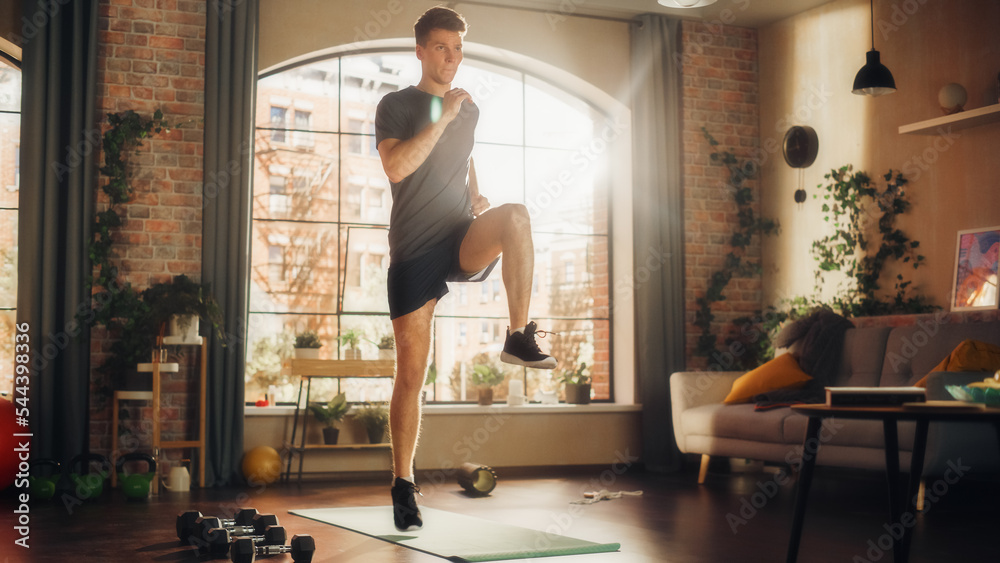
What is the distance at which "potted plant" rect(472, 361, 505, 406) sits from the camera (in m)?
6.36

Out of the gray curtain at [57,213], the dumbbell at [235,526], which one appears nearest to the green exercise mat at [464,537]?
the dumbbell at [235,526]

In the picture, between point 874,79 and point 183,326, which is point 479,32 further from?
point 183,326

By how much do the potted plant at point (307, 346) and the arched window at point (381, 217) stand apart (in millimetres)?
373

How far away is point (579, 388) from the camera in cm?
658

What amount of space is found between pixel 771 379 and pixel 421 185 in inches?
119

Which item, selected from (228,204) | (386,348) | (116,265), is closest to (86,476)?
(116,265)

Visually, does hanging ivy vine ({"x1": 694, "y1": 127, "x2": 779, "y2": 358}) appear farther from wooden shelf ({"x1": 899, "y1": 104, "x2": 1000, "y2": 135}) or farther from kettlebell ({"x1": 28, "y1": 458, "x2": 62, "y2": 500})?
kettlebell ({"x1": 28, "y1": 458, "x2": 62, "y2": 500})

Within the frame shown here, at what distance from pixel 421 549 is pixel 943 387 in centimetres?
244

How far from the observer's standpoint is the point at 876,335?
5203 mm

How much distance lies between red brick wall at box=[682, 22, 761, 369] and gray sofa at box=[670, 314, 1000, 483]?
0.97 meters

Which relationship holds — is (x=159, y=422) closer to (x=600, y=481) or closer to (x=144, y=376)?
(x=144, y=376)

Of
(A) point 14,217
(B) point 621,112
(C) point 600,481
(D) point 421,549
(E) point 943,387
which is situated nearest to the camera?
(D) point 421,549

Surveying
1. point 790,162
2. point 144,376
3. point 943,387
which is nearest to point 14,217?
point 144,376

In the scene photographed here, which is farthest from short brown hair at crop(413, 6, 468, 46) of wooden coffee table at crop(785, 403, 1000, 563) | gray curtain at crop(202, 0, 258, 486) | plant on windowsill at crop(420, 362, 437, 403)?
plant on windowsill at crop(420, 362, 437, 403)
